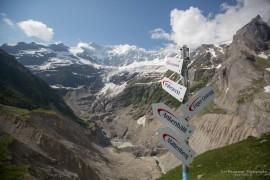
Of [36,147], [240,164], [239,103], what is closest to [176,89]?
[240,164]

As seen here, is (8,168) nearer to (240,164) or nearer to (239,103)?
(240,164)

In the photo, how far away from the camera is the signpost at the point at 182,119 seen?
9.40m

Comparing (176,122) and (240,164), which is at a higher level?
(176,122)

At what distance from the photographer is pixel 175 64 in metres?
10.3

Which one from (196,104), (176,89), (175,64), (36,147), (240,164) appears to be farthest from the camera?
(36,147)

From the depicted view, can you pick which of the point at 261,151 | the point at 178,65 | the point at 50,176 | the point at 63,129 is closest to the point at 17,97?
the point at 63,129

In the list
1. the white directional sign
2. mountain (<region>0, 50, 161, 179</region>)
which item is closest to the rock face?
mountain (<region>0, 50, 161, 179</region>)

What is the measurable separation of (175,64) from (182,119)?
2.02 meters

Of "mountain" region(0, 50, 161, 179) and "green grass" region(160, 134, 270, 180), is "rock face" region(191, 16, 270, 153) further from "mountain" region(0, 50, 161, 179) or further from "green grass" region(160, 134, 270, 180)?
"green grass" region(160, 134, 270, 180)

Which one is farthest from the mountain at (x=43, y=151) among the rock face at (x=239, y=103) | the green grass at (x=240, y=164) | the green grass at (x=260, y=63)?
the green grass at (x=260, y=63)

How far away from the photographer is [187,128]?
950 centimetres

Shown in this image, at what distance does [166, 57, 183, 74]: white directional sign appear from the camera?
391 inches

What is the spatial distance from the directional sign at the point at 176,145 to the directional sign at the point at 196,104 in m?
0.79

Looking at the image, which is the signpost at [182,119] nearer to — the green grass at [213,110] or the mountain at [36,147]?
the mountain at [36,147]
